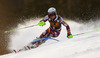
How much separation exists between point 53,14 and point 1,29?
245cm

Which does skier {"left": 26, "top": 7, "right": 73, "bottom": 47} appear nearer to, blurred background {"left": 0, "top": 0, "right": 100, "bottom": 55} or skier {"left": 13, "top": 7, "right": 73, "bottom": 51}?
skier {"left": 13, "top": 7, "right": 73, "bottom": 51}

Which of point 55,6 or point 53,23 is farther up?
point 55,6

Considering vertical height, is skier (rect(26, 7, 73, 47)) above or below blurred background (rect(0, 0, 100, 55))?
below

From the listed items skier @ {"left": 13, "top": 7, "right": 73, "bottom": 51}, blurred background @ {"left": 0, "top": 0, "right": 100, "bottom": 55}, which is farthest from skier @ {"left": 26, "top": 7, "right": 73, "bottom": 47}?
blurred background @ {"left": 0, "top": 0, "right": 100, "bottom": 55}

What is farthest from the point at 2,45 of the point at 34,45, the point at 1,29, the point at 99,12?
the point at 99,12

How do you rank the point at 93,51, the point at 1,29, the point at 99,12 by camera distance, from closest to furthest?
the point at 93,51, the point at 1,29, the point at 99,12

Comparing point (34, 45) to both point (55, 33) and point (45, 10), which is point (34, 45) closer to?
point (55, 33)

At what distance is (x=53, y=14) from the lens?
101 inches

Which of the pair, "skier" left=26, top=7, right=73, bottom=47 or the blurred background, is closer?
"skier" left=26, top=7, right=73, bottom=47

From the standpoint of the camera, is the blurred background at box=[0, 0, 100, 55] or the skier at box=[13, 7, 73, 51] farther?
the blurred background at box=[0, 0, 100, 55]

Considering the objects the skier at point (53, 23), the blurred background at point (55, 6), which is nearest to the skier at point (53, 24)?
the skier at point (53, 23)

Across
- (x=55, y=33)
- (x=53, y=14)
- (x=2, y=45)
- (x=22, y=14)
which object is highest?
(x=22, y=14)

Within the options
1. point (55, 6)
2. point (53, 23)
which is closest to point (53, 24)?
point (53, 23)

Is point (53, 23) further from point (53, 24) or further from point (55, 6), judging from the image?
point (55, 6)
